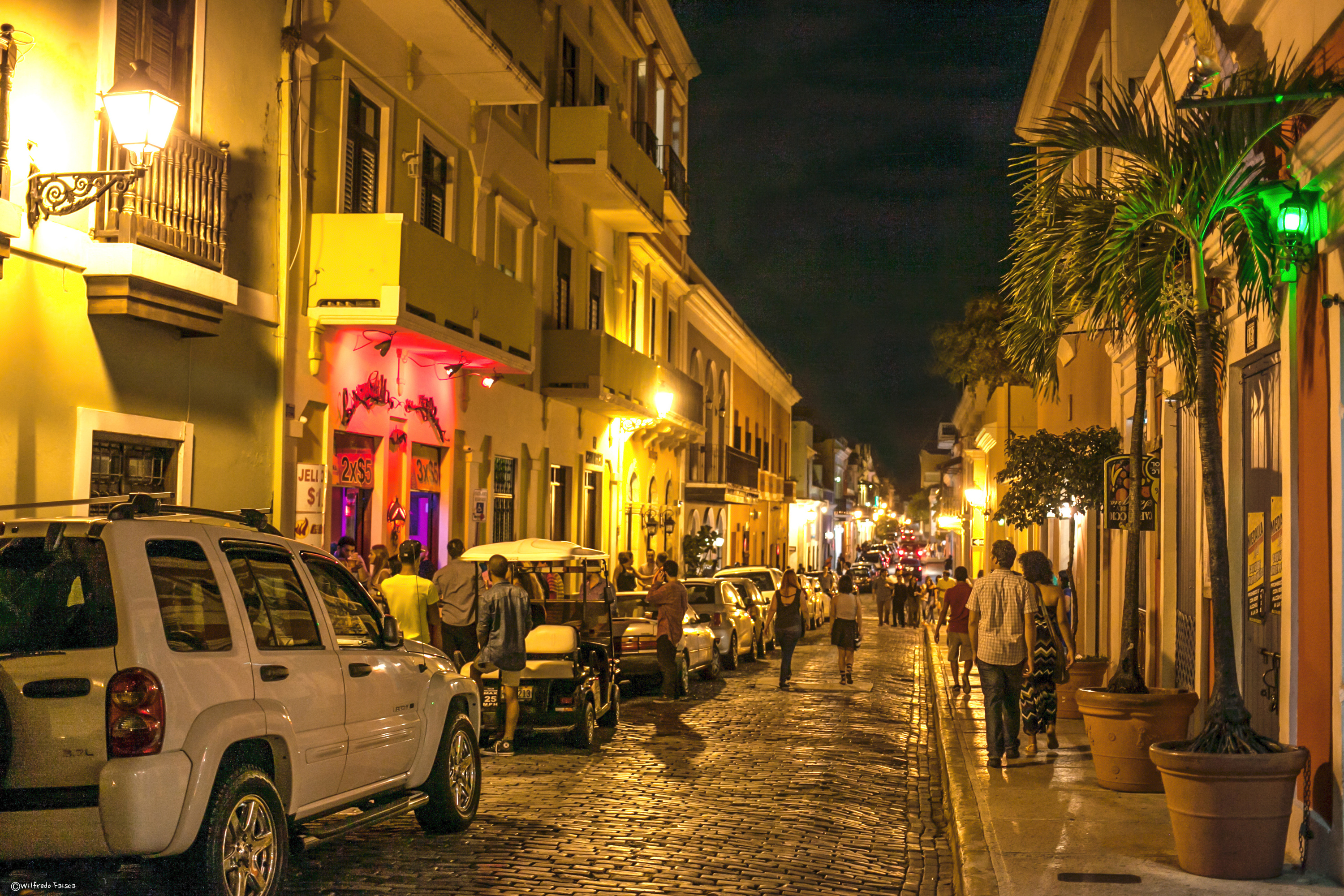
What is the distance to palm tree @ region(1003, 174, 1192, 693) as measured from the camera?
9.06 metres

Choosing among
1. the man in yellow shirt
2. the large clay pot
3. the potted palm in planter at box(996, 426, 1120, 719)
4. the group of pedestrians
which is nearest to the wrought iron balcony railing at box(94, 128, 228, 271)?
the man in yellow shirt

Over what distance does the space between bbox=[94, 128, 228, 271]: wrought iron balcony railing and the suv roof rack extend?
4.96 metres

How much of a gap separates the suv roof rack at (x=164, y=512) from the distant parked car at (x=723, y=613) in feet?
48.6

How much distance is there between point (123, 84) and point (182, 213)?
6.14ft

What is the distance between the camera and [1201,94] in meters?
9.17

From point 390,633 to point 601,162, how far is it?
1635cm

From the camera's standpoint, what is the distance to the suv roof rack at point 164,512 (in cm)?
594

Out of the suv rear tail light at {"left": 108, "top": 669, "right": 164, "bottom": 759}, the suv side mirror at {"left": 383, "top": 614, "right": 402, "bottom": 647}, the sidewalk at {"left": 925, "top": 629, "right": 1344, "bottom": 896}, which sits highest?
the suv side mirror at {"left": 383, "top": 614, "right": 402, "bottom": 647}

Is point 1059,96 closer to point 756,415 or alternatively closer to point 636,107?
point 636,107

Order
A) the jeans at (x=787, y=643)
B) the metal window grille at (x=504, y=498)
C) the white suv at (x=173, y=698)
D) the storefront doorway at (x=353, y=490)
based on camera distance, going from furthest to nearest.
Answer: the metal window grille at (x=504, y=498) < the jeans at (x=787, y=643) < the storefront doorway at (x=353, y=490) < the white suv at (x=173, y=698)

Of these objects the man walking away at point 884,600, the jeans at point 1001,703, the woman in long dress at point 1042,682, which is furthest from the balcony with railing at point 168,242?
the man walking away at point 884,600

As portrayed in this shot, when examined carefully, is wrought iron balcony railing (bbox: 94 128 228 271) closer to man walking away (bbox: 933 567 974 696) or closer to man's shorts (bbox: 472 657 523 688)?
man's shorts (bbox: 472 657 523 688)

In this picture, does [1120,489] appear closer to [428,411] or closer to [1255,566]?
[1255,566]

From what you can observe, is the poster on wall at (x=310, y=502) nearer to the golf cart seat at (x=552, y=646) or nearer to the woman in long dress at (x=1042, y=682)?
the golf cart seat at (x=552, y=646)
